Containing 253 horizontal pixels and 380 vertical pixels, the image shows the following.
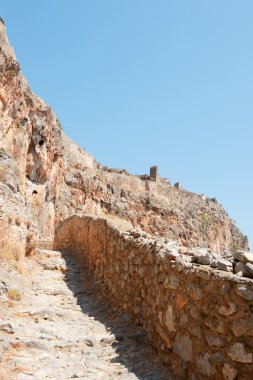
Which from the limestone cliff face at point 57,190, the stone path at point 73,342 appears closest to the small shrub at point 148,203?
the limestone cliff face at point 57,190

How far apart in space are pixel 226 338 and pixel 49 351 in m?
2.47

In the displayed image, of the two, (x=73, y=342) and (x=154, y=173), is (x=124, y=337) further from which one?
(x=154, y=173)

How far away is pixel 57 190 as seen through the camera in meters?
31.3

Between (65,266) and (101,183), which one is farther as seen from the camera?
(101,183)

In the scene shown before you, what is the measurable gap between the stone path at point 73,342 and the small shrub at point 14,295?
14 centimetres

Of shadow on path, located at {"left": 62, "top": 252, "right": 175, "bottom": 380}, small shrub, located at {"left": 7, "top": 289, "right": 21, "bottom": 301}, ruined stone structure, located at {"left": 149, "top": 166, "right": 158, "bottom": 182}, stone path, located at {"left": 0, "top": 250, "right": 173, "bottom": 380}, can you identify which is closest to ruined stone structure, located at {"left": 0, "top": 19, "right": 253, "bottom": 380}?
shadow on path, located at {"left": 62, "top": 252, "right": 175, "bottom": 380}

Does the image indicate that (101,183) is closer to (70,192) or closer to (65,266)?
(70,192)

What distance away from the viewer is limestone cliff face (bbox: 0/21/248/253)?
1136cm

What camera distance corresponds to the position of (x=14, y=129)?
22.5m

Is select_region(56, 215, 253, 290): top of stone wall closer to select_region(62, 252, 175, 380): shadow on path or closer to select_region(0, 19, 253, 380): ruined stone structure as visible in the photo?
select_region(0, 19, 253, 380): ruined stone structure

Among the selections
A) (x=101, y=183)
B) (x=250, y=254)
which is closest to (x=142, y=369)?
(x=250, y=254)

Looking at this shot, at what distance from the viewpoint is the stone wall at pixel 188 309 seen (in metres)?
2.94

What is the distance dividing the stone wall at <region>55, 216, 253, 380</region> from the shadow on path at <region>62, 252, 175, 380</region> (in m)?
0.13

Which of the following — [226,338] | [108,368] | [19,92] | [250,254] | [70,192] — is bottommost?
[108,368]
